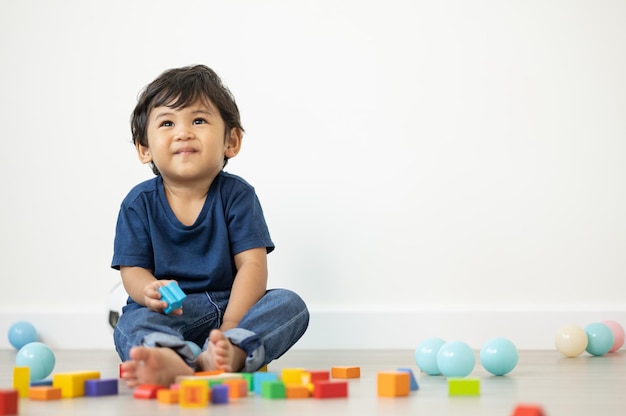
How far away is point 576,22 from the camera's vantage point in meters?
1.96

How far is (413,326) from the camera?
6.39ft

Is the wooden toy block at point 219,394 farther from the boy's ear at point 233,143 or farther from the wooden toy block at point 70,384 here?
the boy's ear at point 233,143

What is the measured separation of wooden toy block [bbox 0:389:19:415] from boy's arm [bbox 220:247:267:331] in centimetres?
58

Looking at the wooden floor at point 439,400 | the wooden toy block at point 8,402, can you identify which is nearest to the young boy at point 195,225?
the wooden floor at point 439,400

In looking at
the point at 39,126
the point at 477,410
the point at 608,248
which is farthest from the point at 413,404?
the point at 39,126

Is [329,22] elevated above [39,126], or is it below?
above

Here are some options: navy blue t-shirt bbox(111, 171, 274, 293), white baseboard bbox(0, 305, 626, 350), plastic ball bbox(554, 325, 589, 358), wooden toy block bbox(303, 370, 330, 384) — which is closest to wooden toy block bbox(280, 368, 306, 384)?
wooden toy block bbox(303, 370, 330, 384)

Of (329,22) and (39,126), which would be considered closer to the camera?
(329,22)

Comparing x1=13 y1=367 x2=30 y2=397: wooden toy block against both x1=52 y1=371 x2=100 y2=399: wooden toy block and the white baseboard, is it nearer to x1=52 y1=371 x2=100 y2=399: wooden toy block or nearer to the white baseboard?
x1=52 y1=371 x2=100 y2=399: wooden toy block

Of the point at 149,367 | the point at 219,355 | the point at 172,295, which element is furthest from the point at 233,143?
the point at 149,367

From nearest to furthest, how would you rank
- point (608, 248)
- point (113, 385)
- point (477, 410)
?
point (477, 410) → point (113, 385) → point (608, 248)

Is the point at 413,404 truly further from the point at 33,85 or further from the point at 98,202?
the point at 33,85

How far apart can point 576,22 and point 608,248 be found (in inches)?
21.1

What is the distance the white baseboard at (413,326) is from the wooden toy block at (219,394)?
1.01 metres
